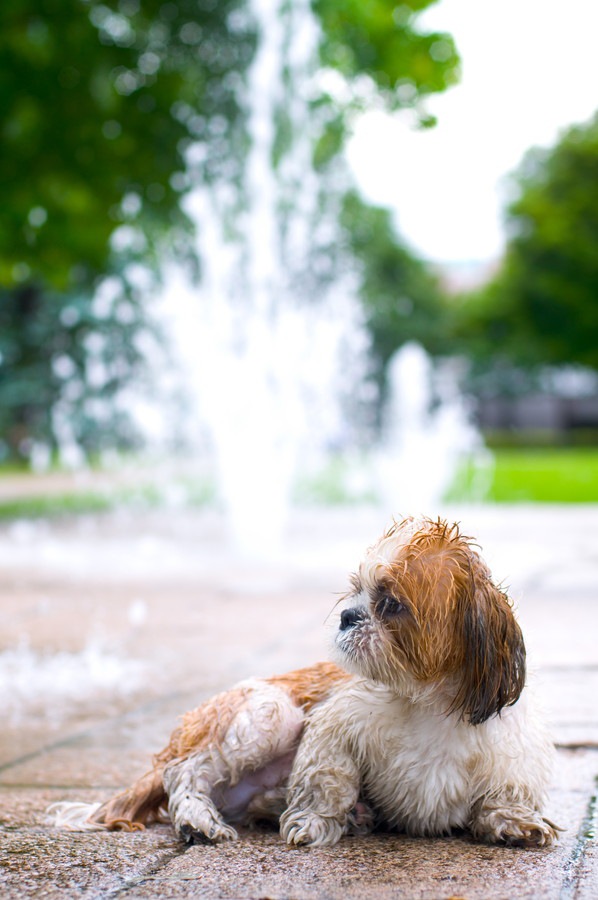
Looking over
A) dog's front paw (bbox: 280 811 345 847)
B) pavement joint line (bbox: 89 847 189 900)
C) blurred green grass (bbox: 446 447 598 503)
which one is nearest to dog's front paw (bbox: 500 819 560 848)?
dog's front paw (bbox: 280 811 345 847)

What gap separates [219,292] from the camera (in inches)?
1061

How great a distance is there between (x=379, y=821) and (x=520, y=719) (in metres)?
0.45

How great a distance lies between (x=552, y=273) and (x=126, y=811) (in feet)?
151

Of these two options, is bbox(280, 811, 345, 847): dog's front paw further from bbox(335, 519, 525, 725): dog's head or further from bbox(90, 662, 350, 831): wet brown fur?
bbox(335, 519, 525, 725): dog's head

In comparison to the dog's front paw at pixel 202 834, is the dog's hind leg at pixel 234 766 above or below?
above

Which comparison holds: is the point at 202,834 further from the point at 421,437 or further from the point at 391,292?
the point at 391,292

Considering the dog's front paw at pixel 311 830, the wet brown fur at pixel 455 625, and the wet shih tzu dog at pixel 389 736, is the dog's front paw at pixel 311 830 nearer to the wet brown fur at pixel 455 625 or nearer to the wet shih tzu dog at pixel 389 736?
the wet shih tzu dog at pixel 389 736

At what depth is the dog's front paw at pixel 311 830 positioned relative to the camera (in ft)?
9.60

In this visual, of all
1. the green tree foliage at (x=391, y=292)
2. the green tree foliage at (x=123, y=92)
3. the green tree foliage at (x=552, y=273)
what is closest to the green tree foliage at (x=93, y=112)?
the green tree foliage at (x=123, y=92)

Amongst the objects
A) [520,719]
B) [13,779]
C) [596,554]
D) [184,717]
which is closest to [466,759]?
[520,719]

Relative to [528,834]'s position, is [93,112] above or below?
above

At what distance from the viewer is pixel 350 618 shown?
110 inches

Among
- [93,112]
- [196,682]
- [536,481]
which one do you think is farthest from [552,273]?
[196,682]

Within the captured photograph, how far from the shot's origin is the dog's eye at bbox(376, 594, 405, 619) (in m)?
2.75
